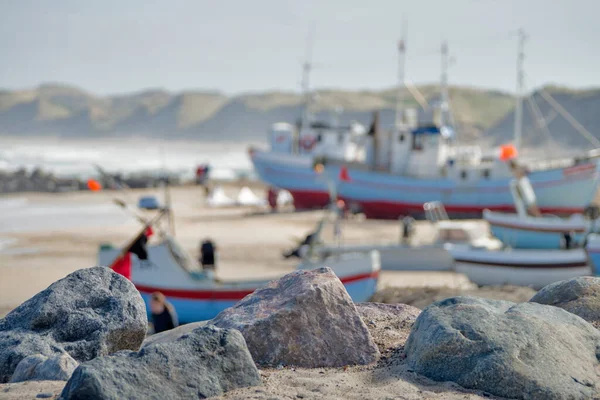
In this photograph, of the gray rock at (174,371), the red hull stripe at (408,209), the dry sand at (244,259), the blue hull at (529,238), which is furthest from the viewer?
the red hull stripe at (408,209)

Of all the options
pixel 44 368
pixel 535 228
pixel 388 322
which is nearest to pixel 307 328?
pixel 388 322

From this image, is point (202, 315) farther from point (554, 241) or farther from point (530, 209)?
point (530, 209)

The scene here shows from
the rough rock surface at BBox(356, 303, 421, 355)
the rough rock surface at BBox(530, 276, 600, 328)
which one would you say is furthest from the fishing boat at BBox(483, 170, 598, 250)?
the rough rock surface at BBox(356, 303, 421, 355)

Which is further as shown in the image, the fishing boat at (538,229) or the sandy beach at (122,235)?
the fishing boat at (538,229)

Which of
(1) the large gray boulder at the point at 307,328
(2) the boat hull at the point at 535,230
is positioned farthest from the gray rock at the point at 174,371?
(2) the boat hull at the point at 535,230

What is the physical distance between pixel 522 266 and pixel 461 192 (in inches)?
640

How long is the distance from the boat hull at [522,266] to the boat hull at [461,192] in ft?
51.0

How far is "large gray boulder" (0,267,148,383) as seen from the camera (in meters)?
5.39

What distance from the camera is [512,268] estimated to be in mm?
17766

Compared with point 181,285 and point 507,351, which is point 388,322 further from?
point 181,285

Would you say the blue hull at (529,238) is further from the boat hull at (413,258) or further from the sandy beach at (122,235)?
the sandy beach at (122,235)

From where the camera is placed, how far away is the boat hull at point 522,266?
1756 cm

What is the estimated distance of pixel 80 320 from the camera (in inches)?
215

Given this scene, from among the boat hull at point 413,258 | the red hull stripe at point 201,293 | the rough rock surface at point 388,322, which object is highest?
the rough rock surface at point 388,322
